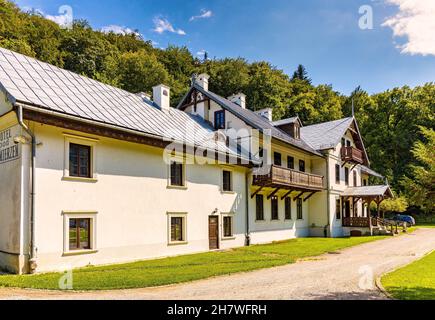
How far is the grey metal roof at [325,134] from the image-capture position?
31.7 meters

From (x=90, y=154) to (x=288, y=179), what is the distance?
1415cm

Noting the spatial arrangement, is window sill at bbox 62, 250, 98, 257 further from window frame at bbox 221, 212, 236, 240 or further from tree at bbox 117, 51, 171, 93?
tree at bbox 117, 51, 171, 93

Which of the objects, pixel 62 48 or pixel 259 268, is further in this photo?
pixel 62 48

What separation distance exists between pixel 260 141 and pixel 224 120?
2.91m

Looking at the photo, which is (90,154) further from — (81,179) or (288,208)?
(288,208)

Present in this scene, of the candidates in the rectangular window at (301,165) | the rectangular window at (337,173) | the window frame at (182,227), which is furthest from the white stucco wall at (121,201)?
the rectangular window at (337,173)

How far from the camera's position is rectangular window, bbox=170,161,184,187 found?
62.2 feet

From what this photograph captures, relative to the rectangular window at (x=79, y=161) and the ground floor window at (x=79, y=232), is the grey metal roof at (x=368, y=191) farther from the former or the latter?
the rectangular window at (x=79, y=161)

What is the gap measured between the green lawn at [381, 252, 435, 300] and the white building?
10181 millimetres

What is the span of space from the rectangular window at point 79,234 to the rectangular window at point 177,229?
15.6ft

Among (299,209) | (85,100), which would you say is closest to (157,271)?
(85,100)

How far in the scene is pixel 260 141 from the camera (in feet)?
84.7

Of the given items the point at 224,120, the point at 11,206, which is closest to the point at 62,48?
the point at 224,120
